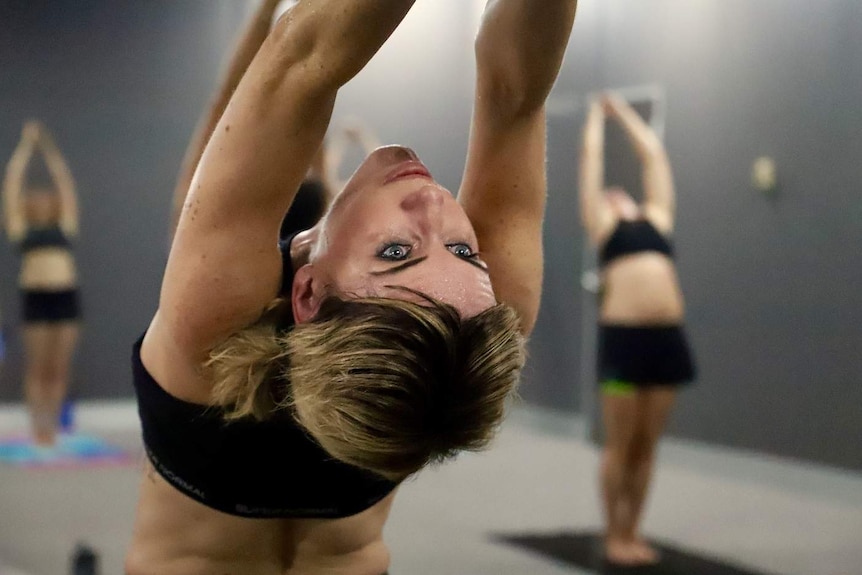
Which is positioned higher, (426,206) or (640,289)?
(426,206)

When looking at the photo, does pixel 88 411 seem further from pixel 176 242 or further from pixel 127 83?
pixel 176 242

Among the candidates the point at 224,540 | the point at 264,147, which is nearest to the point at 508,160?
the point at 264,147

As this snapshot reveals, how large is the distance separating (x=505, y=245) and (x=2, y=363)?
2656mm

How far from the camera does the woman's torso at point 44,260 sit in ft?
10.00

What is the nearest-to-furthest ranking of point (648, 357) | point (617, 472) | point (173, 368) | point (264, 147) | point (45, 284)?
point (264, 147) < point (173, 368) < point (648, 357) < point (617, 472) < point (45, 284)

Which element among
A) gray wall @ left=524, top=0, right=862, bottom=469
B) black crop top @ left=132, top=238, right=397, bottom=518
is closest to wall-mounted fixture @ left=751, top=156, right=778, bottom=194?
gray wall @ left=524, top=0, right=862, bottom=469

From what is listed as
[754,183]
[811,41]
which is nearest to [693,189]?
[754,183]

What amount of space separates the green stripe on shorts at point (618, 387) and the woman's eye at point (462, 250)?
1.66 m

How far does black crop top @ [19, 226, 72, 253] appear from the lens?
3043 millimetres

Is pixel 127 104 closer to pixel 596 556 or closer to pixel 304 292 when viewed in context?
pixel 596 556

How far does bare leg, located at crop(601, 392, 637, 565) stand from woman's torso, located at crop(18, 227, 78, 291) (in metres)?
1.80

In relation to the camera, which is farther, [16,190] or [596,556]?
[16,190]

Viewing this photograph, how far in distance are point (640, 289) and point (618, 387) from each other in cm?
25

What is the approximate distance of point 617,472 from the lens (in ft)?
7.94
